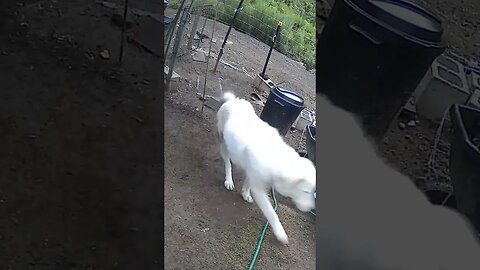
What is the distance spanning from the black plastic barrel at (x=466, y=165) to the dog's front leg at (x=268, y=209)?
10.0 inches

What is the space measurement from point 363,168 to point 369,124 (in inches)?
2.6

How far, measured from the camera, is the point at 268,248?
87cm

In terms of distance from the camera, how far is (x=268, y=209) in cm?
89

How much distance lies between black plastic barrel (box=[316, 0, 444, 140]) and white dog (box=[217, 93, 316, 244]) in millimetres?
104

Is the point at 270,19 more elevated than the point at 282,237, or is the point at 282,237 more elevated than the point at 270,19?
the point at 270,19

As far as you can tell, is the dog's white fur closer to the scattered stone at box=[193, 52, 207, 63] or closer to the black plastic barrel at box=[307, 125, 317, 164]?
the black plastic barrel at box=[307, 125, 317, 164]

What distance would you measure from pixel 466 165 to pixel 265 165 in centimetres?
28

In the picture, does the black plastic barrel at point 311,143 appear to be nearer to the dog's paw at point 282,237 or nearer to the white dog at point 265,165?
the white dog at point 265,165

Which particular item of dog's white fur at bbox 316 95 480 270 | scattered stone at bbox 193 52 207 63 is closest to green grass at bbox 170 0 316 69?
scattered stone at bbox 193 52 207 63
